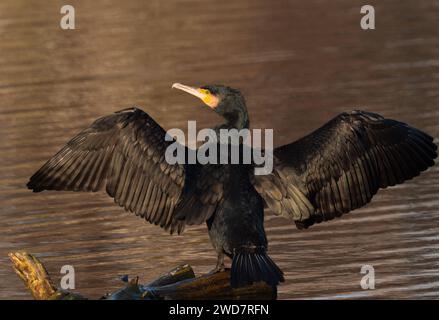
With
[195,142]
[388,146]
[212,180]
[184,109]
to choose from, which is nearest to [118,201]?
[212,180]

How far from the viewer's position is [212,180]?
8.52m

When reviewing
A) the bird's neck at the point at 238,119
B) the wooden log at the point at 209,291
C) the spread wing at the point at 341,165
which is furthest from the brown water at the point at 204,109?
the bird's neck at the point at 238,119

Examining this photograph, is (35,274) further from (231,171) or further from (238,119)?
(238,119)

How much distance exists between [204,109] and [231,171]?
25.5 ft

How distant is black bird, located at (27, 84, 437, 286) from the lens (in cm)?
850

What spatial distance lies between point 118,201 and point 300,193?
1.32 metres

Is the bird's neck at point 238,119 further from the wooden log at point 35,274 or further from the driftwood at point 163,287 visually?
the wooden log at point 35,274

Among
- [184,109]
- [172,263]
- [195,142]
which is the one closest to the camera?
[172,263]

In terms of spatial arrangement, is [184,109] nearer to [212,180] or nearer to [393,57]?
[393,57]

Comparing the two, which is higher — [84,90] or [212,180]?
[84,90]

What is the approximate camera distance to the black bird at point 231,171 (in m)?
8.50
